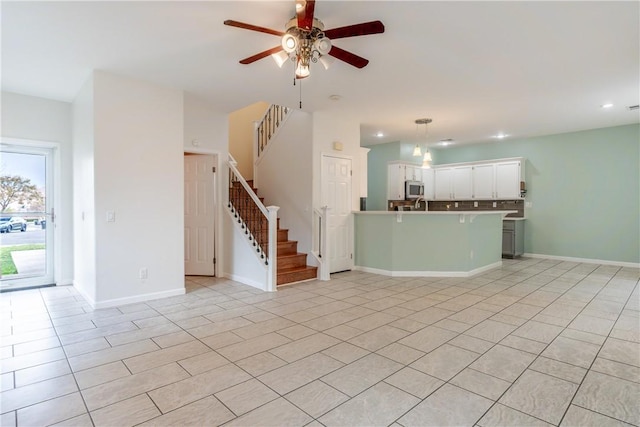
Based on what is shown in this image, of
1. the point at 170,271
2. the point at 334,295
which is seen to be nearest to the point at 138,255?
the point at 170,271

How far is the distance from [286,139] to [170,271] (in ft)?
9.84

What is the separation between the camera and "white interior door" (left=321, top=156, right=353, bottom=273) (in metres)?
5.75

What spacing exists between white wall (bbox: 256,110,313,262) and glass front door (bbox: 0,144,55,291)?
3.42 metres

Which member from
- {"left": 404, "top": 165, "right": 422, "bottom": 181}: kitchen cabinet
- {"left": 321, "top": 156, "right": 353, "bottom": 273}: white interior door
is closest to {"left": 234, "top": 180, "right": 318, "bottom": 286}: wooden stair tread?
{"left": 321, "top": 156, "right": 353, "bottom": 273}: white interior door

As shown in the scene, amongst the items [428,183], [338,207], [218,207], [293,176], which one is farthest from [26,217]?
[428,183]

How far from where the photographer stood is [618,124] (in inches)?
252

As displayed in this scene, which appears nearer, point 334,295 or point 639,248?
point 334,295

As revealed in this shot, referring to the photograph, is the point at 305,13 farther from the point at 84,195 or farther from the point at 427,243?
the point at 427,243

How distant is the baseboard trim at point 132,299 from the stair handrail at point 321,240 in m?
2.09

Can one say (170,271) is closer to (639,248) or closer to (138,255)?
(138,255)

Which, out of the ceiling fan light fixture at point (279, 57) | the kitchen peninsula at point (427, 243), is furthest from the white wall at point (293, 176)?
the ceiling fan light fixture at point (279, 57)

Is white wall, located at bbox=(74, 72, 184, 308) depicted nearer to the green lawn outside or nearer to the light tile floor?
the light tile floor

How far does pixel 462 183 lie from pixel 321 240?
4.88 m

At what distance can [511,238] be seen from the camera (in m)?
7.37
